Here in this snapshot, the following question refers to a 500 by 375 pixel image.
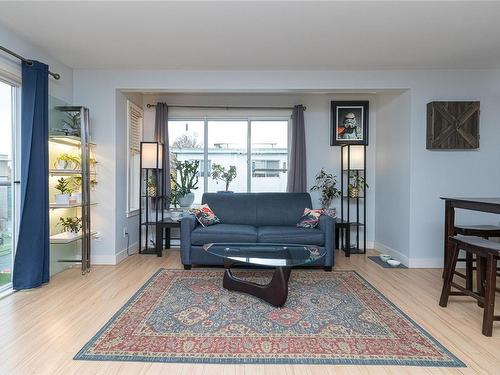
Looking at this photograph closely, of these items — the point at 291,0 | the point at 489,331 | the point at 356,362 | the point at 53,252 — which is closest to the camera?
the point at 356,362

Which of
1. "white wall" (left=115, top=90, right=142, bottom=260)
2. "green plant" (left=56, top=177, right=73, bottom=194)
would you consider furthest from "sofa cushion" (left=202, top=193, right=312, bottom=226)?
"green plant" (left=56, top=177, right=73, bottom=194)

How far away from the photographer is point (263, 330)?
2236mm

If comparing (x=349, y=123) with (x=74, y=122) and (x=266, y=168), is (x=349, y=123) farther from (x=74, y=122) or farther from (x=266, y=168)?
(x=74, y=122)

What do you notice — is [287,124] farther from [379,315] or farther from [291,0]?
[379,315]

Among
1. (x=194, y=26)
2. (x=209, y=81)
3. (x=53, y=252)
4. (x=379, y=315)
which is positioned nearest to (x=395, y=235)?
(x=379, y=315)

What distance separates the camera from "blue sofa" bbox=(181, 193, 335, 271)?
3734 millimetres

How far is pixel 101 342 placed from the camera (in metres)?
2.07

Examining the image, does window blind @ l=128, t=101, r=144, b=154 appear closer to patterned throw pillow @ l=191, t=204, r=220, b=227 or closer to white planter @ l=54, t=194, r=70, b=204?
white planter @ l=54, t=194, r=70, b=204

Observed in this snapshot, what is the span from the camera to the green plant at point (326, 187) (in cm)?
485

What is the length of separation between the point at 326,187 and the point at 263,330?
10.2 ft

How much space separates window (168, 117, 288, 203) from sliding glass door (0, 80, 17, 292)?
2.28 m

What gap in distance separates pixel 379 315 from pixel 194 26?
2.93 meters

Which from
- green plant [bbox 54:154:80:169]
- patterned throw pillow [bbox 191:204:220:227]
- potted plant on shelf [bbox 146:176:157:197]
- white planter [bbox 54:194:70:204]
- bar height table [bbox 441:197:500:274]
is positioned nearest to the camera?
bar height table [bbox 441:197:500:274]

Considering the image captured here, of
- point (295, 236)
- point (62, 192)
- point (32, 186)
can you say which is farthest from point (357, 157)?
point (32, 186)
